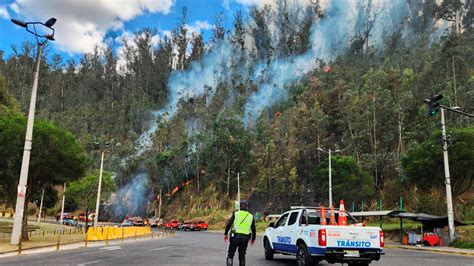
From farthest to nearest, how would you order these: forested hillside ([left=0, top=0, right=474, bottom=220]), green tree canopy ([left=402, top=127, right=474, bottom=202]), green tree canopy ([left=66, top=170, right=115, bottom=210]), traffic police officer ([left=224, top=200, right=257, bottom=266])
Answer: green tree canopy ([left=66, top=170, right=115, bottom=210]), forested hillside ([left=0, top=0, right=474, bottom=220]), green tree canopy ([left=402, top=127, right=474, bottom=202]), traffic police officer ([left=224, top=200, right=257, bottom=266])

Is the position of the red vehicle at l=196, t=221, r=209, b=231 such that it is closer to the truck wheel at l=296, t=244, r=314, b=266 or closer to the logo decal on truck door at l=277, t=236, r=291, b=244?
the logo decal on truck door at l=277, t=236, r=291, b=244

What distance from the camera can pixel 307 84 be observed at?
102 meters

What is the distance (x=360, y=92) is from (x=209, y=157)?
31.3 metres

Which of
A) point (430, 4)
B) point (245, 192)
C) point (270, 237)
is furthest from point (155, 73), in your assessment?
point (270, 237)

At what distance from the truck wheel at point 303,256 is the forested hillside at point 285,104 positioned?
987 inches

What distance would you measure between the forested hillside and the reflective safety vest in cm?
2796

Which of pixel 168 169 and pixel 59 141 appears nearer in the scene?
pixel 59 141

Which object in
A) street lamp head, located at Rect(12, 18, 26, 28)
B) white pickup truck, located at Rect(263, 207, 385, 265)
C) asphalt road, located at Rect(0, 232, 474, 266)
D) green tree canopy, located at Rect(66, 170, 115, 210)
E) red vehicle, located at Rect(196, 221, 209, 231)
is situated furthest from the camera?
green tree canopy, located at Rect(66, 170, 115, 210)

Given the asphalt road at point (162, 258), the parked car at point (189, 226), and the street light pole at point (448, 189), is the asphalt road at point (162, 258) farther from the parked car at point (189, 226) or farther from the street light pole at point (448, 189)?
the parked car at point (189, 226)

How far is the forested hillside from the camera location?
55312 millimetres

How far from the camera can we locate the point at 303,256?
12.7 meters

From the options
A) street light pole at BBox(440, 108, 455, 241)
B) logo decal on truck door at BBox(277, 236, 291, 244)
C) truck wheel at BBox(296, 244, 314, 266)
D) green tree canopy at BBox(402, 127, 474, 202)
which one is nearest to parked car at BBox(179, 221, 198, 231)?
green tree canopy at BBox(402, 127, 474, 202)

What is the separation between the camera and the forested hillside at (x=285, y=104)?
55.3 metres

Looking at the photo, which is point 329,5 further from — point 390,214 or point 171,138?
point 390,214
